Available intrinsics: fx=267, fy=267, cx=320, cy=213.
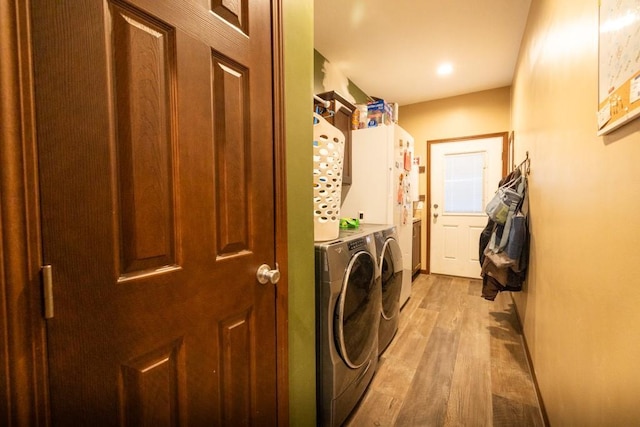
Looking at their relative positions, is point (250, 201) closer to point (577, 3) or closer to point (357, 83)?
point (577, 3)

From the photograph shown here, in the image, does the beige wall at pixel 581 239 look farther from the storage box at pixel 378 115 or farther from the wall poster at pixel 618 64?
the storage box at pixel 378 115

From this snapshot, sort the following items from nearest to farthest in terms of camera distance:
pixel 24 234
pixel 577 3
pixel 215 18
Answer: pixel 24 234
pixel 215 18
pixel 577 3

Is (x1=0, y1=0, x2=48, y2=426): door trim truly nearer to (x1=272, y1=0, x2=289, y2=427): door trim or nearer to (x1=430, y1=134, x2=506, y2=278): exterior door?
(x1=272, y1=0, x2=289, y2=427): door trim

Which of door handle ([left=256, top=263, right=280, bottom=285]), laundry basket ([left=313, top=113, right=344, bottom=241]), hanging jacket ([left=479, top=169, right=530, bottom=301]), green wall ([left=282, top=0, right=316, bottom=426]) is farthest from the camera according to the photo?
hanging jacket ([left=479, top=169, right=530, bottom=301])

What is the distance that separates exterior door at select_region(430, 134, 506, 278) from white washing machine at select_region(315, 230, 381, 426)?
282 cm

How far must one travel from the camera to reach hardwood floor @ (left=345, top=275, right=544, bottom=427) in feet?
4.67

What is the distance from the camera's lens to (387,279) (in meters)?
1.82

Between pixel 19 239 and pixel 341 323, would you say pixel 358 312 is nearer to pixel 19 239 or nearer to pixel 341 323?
pixel 341 323

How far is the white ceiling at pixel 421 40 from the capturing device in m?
2.04

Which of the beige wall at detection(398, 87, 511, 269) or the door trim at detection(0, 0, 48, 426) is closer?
the door trim at detection(0, 0, 48, 426)

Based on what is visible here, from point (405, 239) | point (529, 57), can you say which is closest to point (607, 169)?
point (529, 57)

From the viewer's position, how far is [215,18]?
2.47ft

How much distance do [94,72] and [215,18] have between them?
1.28 feet

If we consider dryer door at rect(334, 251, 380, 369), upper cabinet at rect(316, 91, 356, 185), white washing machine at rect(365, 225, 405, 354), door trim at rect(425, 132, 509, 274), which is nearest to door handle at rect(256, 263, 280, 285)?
dryer door at rect(334, 251, 380, 369)
